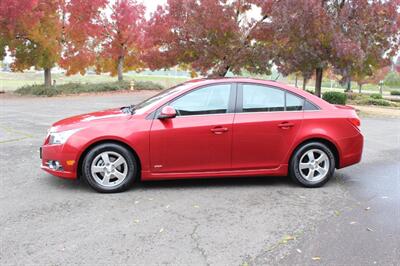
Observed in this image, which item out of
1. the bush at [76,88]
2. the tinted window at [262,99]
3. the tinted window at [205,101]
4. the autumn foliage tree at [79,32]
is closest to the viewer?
the tinted window at [205,101]

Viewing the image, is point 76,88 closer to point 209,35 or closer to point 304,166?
point 209,35

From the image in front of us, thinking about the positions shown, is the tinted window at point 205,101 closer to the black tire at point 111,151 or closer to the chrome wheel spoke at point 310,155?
the black tire at point 111,151

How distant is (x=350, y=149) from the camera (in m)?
6.00

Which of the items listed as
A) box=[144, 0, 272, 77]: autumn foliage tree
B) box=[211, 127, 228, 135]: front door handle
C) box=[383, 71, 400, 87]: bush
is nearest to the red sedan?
box=[211, 127, 228, 135]: front door handle

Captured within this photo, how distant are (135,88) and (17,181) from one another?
79.4ft

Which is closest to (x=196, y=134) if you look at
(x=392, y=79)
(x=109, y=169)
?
(x=109, y=169)

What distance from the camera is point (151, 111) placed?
18.3ft

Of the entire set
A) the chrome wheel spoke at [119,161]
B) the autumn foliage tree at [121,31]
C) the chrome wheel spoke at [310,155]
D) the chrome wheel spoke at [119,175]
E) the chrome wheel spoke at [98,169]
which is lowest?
the chrome wheel spoke at [119,175]

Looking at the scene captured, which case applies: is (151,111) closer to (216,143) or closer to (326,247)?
(216,143)

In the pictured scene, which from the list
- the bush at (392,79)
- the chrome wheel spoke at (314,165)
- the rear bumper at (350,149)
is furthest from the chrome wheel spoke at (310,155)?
the bush at (392,79)

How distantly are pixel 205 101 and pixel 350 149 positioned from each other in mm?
2168

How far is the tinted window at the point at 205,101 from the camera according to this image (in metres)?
5.63

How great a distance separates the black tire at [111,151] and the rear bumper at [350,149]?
9.42 feet

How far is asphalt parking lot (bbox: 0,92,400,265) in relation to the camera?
3721 millimetres
